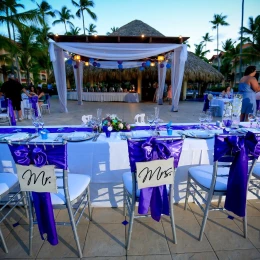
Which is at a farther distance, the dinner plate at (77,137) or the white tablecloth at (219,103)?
the white tablecloth at (219,103)

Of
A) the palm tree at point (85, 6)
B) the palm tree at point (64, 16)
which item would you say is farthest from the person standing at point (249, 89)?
the palm tree at point (64, 16)

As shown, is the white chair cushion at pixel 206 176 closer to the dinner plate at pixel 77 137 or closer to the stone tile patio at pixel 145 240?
the stone tile patio at pixel 145 240

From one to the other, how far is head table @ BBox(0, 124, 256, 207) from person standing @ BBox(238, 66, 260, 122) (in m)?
3.13

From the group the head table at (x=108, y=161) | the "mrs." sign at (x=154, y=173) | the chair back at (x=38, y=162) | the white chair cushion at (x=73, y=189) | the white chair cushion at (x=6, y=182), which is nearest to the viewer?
the chair back at (x=38, y=162)

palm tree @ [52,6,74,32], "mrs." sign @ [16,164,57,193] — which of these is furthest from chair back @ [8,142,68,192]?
palm tree @ [52,6,74,32]

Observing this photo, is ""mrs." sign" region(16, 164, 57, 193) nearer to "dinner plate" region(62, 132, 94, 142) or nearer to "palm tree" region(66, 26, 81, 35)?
"dinner plate" region(62, 132, 94, 142)

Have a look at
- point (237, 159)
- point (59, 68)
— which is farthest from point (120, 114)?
point (237, 159)

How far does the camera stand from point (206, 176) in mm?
1748

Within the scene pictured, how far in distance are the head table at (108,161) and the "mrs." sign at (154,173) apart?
57 centimetres

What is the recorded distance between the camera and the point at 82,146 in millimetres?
1817

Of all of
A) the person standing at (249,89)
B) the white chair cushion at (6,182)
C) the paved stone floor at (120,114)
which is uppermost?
the person standing at (249,89)

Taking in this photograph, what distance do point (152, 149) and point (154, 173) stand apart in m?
0.19

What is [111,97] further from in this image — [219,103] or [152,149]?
[152,149]

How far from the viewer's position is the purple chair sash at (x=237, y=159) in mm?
1366
